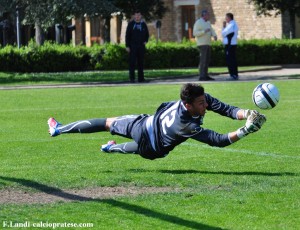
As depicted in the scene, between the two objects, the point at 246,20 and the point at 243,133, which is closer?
the point at 243,133

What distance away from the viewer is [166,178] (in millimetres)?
11164

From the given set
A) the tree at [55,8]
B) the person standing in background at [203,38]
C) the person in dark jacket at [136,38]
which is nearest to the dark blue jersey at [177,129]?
the person in dark jacket at [136,38]

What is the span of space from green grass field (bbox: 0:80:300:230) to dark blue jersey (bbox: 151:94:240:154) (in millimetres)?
396

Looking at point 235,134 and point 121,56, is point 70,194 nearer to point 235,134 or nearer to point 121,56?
point 235,134

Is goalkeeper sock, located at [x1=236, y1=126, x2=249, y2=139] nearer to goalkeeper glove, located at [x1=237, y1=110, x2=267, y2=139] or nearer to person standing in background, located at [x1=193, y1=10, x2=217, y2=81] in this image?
goalkeeper glove, located at [x1=237, y1=110, x2=267, y2=139]

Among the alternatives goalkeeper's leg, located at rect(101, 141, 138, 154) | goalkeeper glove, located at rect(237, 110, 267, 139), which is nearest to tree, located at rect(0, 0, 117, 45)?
goalkeeper's leg, located at rect(101, 141, 138, 154)

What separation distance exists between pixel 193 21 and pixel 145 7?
32.5ft

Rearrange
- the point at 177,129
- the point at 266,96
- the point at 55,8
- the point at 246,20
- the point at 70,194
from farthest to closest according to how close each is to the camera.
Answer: the point at 246,20, the point at 55,8, the point at 266,96, the point at 177,129, the point at 70,194

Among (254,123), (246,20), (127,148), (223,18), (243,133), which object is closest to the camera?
(254,123)

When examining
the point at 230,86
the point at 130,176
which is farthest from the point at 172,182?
the point at 230,86

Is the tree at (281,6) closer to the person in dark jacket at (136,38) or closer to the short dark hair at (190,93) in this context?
the person in dark jacket at (136,38)

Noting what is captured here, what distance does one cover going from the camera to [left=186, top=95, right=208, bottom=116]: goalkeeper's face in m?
11.0

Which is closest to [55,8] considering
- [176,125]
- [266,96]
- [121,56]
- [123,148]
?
[121,56]

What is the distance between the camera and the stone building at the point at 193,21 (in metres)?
56.6
